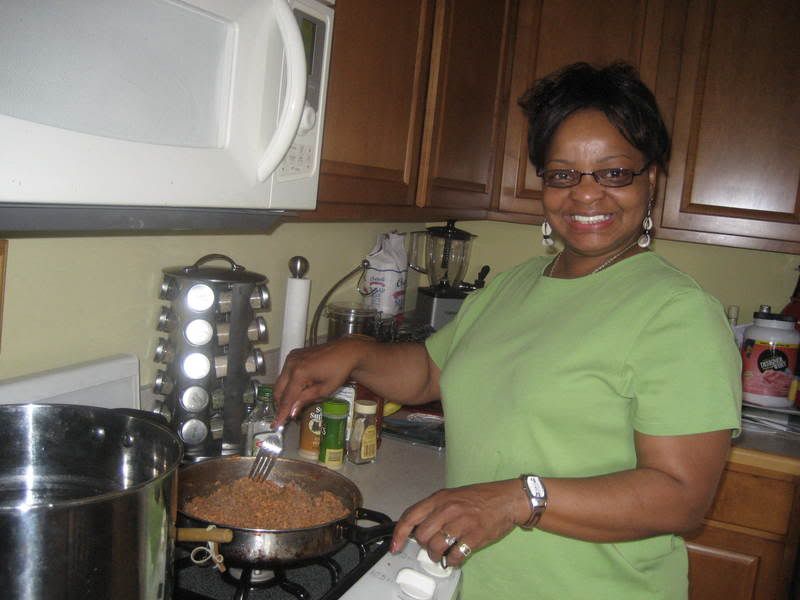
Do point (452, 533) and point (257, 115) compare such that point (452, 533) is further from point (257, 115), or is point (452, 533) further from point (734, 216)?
point (734, 216)

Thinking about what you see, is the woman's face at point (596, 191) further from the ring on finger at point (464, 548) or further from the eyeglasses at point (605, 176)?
the ring on finger at point (464, 548)

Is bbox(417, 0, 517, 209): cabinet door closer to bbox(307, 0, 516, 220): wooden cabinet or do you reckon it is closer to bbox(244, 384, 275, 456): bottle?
bbox(307, 0, 516, 220): wooden cabinet

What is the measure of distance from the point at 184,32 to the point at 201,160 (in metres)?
0.13

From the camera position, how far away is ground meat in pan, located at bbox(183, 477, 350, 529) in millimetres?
994

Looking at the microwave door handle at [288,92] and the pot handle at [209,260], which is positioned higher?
the microwave door handle at [288,92]

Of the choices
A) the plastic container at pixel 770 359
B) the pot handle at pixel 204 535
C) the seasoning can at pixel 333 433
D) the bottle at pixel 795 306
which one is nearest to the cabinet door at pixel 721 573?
the plastic container at pixel 770 359

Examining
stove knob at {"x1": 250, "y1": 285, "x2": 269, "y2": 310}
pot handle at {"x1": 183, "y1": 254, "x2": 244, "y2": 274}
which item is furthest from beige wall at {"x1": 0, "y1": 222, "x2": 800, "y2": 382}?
stove knob at {"x1": 250, "y1": 285, "x2": 269, "y2": 310}

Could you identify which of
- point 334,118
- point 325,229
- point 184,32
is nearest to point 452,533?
point 184,32

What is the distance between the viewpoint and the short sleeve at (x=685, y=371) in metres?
0.87

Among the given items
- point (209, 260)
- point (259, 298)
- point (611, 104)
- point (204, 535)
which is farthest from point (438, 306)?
point (204, 535)

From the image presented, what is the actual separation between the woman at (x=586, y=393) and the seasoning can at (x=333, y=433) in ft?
0.23

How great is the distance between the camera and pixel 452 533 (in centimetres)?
83

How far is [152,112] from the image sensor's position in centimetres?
74

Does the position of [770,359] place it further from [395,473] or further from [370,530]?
[370,530]
